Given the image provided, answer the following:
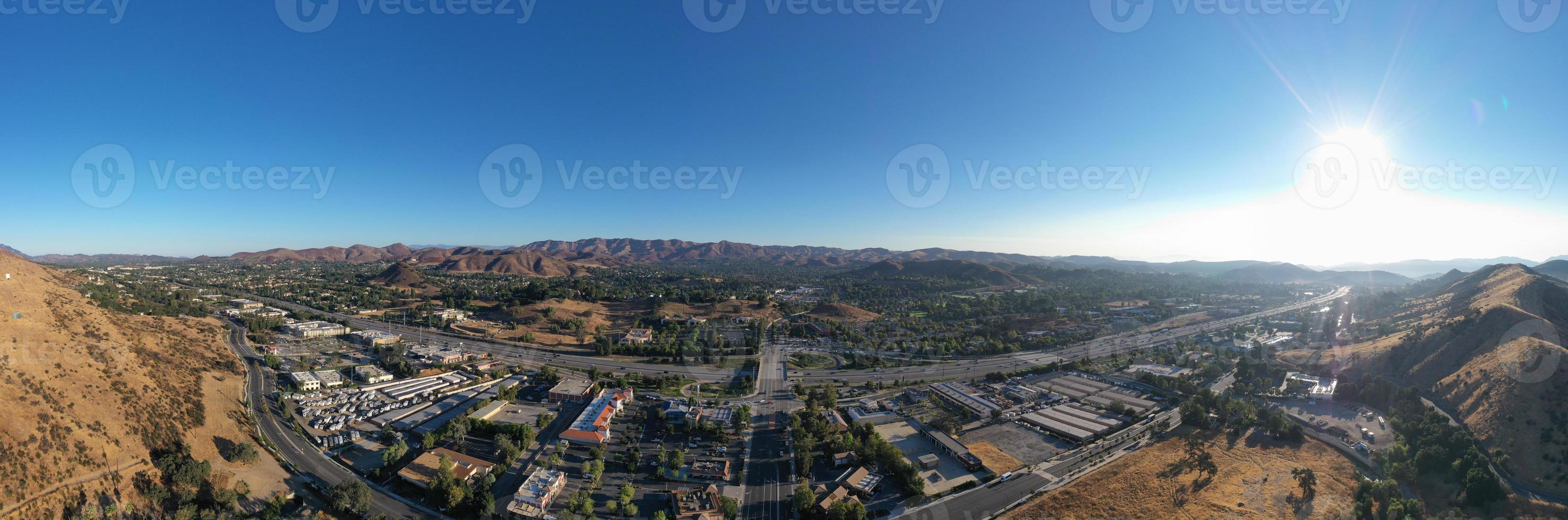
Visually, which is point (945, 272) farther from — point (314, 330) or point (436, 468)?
point (436, 468)

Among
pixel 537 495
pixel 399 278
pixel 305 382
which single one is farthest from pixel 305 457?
pixel 399 278

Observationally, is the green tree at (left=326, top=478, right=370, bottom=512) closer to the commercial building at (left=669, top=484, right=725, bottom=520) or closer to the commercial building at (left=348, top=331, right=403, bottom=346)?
the commercial building at (left=669, top=484, right=725, bottom=520)

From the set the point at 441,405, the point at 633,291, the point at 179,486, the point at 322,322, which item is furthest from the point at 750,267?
the point at 179,486

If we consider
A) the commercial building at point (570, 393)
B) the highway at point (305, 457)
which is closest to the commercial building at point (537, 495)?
Result: the highway at point (305, 457)

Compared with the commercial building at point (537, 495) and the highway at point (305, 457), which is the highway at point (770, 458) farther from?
the highway at point (305, 457)

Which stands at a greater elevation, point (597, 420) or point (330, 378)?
point (330, 378)
